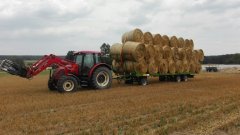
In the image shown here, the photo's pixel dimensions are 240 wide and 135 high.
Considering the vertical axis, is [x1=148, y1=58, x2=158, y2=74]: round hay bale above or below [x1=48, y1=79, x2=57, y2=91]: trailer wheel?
above

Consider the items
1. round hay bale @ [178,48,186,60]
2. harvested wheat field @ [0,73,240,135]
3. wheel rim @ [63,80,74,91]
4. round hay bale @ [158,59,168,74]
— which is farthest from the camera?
round hay bale @ [178,48,186,60]

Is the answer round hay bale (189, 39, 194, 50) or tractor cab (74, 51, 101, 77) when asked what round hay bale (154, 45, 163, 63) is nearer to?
round hay bale (189, 39, 194, 50)

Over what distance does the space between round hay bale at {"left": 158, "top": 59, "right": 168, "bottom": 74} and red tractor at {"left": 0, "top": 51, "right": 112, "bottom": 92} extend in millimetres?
4031

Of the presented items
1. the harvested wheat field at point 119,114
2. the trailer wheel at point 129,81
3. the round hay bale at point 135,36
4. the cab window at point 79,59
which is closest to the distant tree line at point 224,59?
the trailer wheel at point 129,81

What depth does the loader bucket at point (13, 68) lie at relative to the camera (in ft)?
49.6

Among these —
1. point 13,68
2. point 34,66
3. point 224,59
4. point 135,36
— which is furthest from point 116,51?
point 224,59

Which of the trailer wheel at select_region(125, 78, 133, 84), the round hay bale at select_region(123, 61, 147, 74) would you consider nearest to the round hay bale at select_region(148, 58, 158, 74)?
the round hay bale at select_region(123, 61, 147, 74)

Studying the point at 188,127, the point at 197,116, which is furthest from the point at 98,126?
the point at 197,116

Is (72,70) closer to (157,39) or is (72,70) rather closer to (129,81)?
(129,81)

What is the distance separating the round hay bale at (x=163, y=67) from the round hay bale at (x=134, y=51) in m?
1.60

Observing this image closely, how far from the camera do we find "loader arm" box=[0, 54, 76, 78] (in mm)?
15244

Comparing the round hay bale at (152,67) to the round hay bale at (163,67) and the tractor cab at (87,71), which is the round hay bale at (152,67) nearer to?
the round hay bale at (163,67)

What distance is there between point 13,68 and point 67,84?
227 centimetres

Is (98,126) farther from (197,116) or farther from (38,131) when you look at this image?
(197,116)
